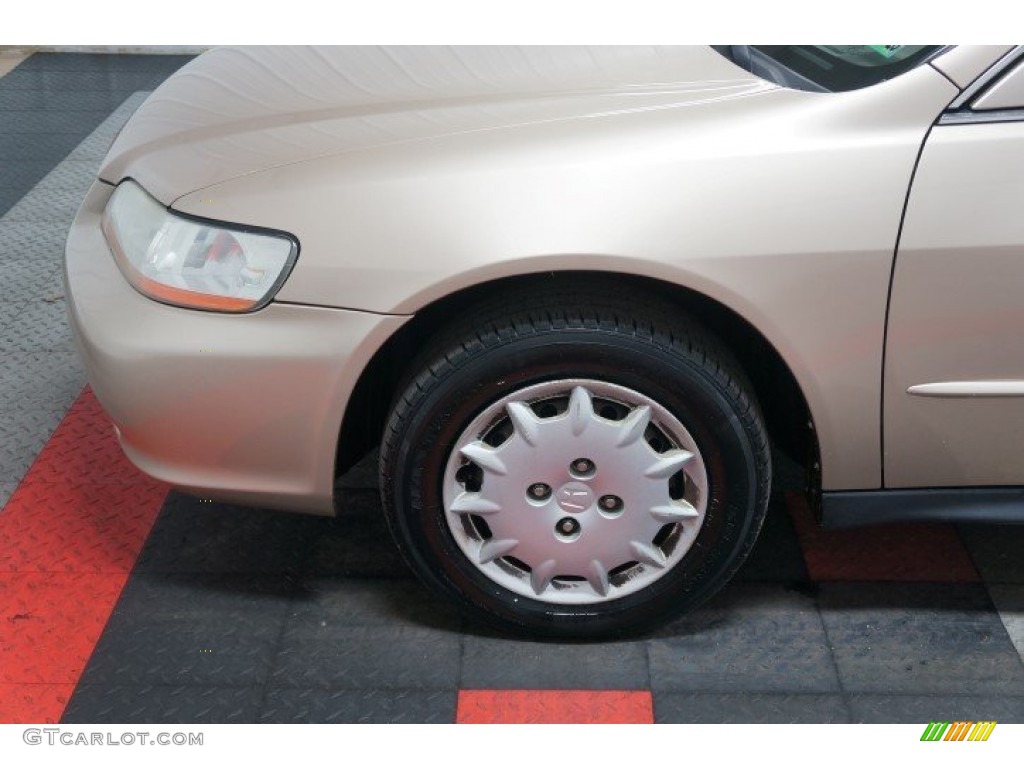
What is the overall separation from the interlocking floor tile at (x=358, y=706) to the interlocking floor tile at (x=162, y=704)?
47mm

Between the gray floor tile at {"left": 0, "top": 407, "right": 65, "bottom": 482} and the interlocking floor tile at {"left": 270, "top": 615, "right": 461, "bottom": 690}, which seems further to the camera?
the gray floor tile at {"left": 0, "top": 407, "right": 65, "bottom": 482}

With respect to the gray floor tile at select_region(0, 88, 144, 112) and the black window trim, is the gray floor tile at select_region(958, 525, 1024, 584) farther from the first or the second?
the gray floor tile at select_region(0, 88, 144, 112)

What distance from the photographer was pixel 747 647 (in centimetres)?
238

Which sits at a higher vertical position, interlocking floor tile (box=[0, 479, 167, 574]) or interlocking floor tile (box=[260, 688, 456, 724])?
interlocking floor tile (box=[260, 688, 456, 724])

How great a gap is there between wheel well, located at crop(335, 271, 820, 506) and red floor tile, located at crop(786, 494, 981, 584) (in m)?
0.31

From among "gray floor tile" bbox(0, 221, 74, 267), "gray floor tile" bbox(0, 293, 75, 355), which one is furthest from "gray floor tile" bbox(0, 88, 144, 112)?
"gray floor tile" bbox(0, 293, 75, 355)

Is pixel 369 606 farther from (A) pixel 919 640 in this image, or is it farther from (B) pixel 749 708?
(A) pixel 919 640

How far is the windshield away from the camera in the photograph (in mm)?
2086

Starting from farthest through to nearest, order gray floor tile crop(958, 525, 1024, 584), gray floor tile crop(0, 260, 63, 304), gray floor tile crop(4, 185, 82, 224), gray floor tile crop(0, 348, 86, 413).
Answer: gray floor tile crop(4, 185, 82, 224) < gray floor tile crop(0, 260, 63, 304) < gray floor tile crop(0, 348, 86, 413) < gray floor tile crop(958, 525, 1024, 584)

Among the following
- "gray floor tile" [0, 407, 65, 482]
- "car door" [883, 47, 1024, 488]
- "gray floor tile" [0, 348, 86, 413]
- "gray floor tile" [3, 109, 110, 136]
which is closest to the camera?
"car door" [883, 47, 1024, 488]

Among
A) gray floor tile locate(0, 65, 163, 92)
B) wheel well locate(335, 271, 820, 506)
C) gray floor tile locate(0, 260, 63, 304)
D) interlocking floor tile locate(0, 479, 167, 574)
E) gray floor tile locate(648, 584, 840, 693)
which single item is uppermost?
wheel well locate(335, 271, 820, 506)

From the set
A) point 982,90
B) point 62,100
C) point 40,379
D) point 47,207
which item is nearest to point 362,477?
point 40,379

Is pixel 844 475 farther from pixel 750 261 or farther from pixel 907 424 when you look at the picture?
pixel 750 261
